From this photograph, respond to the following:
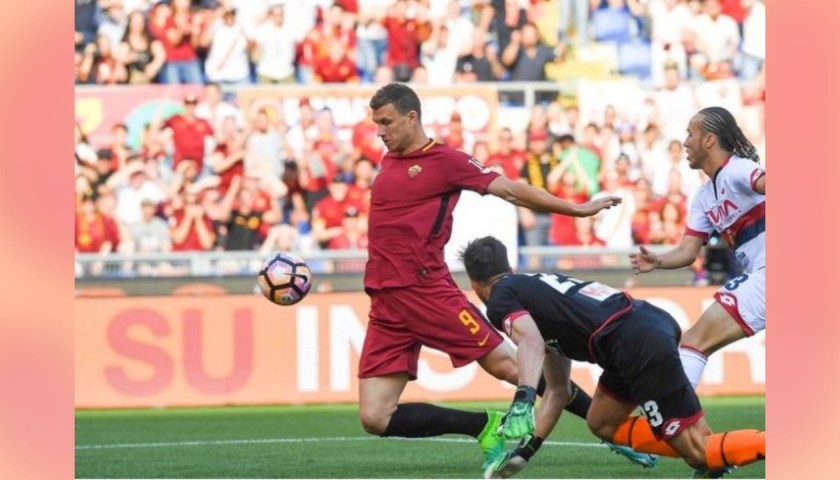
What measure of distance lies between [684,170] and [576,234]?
5.79 ft

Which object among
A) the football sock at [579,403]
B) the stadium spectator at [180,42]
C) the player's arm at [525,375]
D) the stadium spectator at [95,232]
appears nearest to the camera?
the player's arm at [525,375]

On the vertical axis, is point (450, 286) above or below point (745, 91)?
below

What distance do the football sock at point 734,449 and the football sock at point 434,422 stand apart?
5.57ft

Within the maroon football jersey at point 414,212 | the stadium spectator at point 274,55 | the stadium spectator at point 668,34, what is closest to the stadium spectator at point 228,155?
the stadium spectator at point 274,55

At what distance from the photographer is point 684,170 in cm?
1677

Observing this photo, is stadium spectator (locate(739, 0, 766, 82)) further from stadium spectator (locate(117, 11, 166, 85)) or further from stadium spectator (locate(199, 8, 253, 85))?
stadium spectator (locate(117, 11, 166, 85))

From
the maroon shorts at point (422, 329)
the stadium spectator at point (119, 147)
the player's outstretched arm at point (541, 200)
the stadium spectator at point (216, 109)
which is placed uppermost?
the stadium spectator at point (216, 109)

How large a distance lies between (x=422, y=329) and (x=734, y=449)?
2.01 meters

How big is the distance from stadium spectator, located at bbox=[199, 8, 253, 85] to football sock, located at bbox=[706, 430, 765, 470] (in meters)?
11.6

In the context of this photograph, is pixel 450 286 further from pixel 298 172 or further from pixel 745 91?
pixel 745 91

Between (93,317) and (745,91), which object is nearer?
(93,317)

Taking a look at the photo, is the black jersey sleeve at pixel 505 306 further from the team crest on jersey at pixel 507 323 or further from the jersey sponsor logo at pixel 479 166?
the jersey sponsor logo at pixel 479 166

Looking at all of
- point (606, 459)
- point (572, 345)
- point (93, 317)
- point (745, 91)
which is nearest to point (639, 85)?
point (745, 91)

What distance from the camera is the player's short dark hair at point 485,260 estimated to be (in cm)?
770
